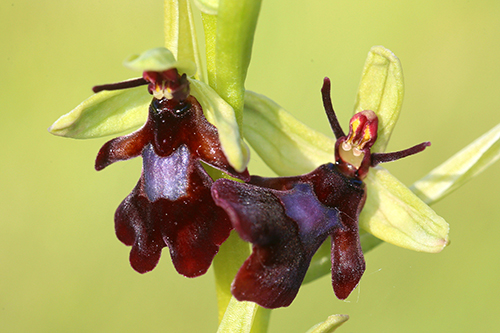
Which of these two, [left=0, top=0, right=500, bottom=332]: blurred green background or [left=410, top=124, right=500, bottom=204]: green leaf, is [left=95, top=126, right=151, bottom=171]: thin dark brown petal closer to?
[left=410, top=124, right=500, bottom=204]: green leaf

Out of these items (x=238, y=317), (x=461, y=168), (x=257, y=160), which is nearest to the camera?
(x=238, y=317)

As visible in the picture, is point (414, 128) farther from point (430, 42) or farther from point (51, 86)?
point (51, 86)

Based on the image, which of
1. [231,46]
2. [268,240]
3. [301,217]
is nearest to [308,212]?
[301,217]

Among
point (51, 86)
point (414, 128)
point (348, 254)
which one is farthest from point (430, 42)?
point (348, 254)

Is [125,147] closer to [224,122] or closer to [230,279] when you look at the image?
[224,122]

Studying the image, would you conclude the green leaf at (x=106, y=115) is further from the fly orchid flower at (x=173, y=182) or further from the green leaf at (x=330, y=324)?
the green leaf at (x=330, y=324)

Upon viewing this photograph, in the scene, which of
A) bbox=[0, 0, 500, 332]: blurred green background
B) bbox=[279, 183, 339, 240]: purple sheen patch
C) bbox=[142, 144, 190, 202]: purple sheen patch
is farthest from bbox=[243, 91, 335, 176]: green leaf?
bbox=[0, 0, 500, 332]: blurred green background

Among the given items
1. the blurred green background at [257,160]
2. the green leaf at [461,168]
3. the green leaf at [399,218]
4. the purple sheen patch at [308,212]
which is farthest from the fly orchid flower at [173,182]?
the blurred green background at [257,160]

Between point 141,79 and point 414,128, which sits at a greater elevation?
point 141,79
